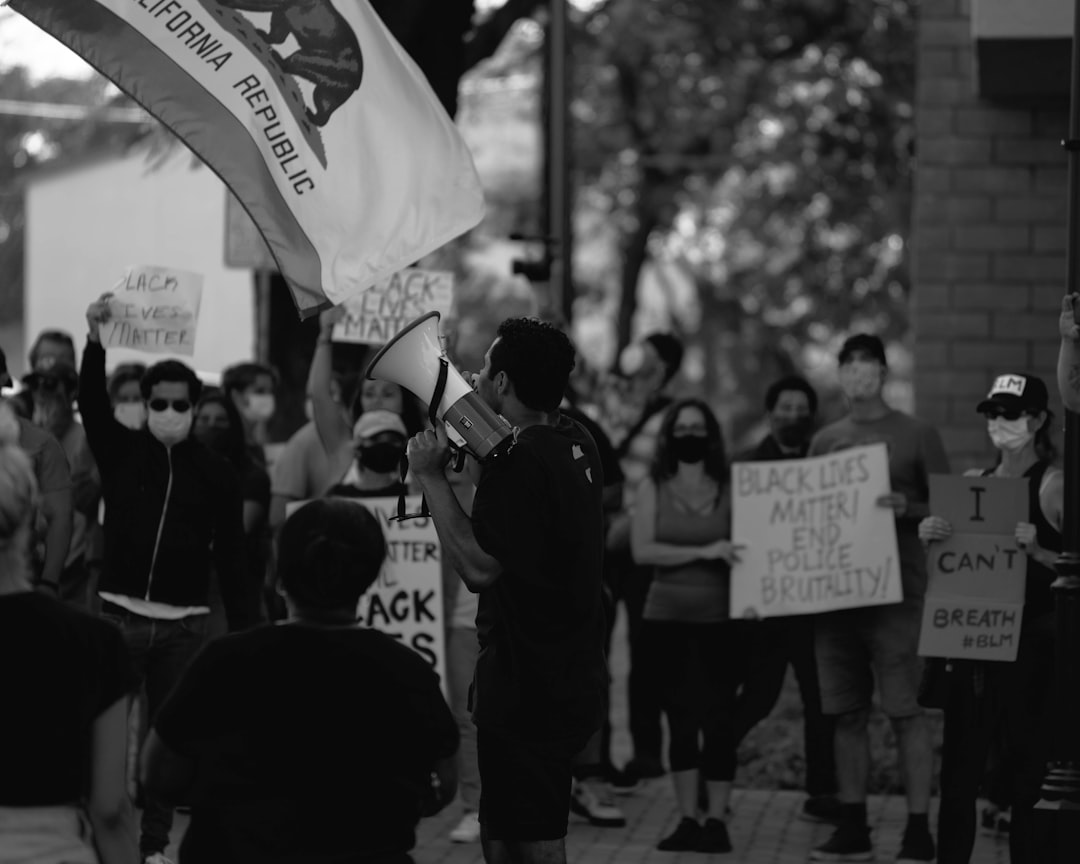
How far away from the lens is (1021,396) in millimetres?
7508

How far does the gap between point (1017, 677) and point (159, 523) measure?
3396 mm

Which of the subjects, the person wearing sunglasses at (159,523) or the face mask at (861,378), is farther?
the face mask at (861,378)

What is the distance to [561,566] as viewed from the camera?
17.5 ft

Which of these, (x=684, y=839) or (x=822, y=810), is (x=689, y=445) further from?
(x=822, y=810)

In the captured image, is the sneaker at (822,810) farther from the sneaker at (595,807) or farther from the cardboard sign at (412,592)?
the cardboard sign at (412,592)

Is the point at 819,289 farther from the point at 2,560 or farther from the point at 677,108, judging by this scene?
the point at 2,560

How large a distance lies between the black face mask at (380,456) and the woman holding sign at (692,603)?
1.21 metres

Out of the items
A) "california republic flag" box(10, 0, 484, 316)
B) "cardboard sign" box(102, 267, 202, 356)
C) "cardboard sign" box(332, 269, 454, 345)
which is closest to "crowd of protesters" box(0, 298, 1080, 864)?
"cardboard sign" box(102, 267, 202, 356)

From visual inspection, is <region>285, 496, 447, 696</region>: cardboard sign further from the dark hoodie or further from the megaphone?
the megaphone

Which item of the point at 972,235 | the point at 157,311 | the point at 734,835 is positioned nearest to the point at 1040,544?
the point at 734,835

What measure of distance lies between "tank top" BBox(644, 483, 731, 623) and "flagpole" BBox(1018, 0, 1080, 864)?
1.83 meters

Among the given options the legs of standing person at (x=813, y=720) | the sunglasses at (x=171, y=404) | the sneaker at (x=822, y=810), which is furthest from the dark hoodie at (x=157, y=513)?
the sneaker at (x=822, y=810)

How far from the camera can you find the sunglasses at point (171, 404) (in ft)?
24.6

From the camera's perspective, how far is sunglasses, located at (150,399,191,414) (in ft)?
24.6
